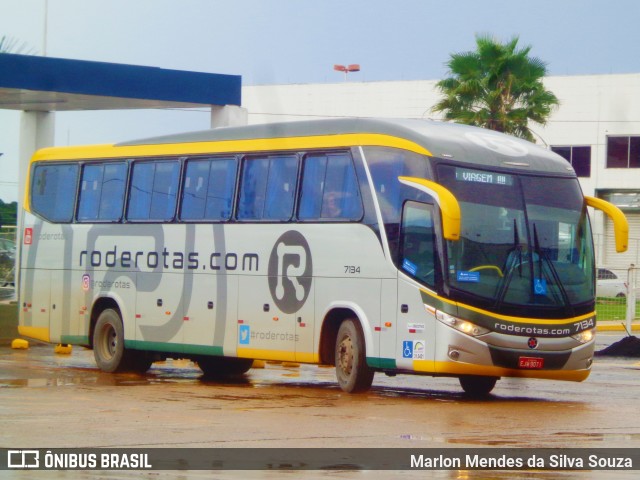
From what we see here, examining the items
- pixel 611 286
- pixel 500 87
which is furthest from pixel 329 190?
pixel 500 87

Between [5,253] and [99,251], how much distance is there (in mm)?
12196

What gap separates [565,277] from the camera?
16.3m

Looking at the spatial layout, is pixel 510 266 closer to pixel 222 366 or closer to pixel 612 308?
pixel 222 366

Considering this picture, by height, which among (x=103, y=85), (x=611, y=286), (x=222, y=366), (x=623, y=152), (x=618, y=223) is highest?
(x=623, y=152)

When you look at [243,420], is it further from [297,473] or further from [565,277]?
[565,277]

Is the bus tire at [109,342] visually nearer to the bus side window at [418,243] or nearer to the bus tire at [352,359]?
the bus tire at [352,359]

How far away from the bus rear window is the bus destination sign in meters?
7.93

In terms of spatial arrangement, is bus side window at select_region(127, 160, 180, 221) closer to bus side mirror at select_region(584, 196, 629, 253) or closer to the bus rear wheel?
the bus rear wheel

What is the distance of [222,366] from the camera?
20688 millimetres

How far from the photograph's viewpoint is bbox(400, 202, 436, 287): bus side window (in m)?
15.7

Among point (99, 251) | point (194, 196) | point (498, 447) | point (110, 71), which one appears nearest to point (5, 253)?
point (110, 71)

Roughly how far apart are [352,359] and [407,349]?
3.09ft

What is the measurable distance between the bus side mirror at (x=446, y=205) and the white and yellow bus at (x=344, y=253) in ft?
0.07

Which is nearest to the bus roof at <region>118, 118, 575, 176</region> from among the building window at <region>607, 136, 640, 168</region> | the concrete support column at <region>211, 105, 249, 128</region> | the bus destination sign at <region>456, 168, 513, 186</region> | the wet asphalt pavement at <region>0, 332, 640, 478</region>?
the bus destination sign at <region>456, 168, 513, 186</region>
